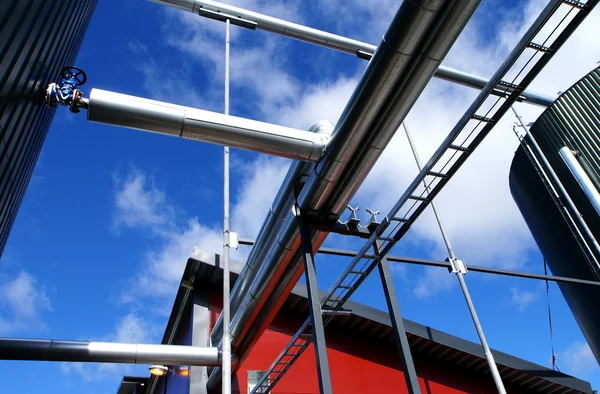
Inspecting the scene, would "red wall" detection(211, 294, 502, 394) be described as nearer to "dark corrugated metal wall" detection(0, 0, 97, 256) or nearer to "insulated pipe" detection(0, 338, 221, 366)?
"insulated pipe" detection(0, 338, 221, 366)

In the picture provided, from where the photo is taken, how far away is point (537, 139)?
18.1 metres

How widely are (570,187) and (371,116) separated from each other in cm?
1400

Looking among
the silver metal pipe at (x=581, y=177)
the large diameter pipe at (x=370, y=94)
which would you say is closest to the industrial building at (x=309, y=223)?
the large diameter pipe at (x=370, y=94)

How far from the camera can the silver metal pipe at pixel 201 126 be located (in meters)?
5.66

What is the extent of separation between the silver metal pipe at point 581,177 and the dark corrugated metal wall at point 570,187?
9.6 inches

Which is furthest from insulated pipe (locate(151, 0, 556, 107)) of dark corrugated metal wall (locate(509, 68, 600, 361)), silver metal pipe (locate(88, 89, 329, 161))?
silver metal pipe (locate(88, 89, 329, 161))

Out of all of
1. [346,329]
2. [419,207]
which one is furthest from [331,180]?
[346,329]

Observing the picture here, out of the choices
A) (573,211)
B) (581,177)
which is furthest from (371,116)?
(573,211)

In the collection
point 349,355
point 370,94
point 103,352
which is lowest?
→ point 103,352

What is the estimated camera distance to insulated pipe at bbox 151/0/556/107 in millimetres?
11680

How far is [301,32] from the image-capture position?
1230 centimetres

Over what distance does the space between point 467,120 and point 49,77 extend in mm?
6340

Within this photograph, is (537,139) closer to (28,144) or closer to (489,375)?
(489,375)

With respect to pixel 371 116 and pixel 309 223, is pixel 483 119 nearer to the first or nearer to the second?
pixel 371 116
